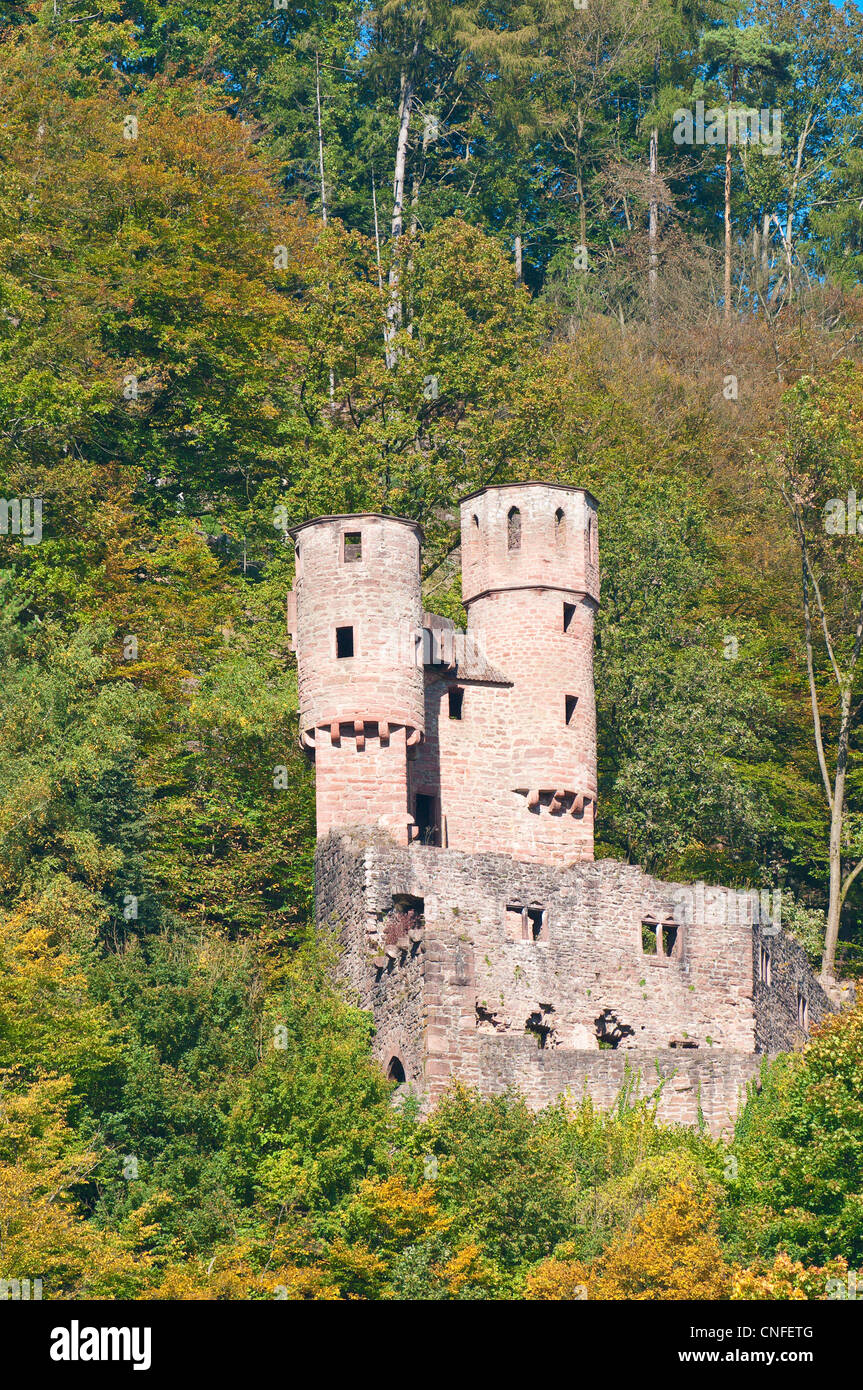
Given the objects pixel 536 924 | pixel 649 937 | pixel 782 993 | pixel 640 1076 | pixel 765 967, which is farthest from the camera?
pixel 649 937

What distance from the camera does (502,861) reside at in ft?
147

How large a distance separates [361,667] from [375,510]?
1150 cm

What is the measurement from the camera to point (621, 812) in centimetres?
5312

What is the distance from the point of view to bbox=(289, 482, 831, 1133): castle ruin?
4238 centimetres

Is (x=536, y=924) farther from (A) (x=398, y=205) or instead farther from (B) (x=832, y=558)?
(A) (x=398, y=205)

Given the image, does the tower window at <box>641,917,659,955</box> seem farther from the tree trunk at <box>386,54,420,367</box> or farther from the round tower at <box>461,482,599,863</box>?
the tree trunk at <box>386,54,420,367</box>

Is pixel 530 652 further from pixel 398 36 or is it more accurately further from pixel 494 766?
pixel 398 36

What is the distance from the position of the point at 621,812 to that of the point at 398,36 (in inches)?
1412

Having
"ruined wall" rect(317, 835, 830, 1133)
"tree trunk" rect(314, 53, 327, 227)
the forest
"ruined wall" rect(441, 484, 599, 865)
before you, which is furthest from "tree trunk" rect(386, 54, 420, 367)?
"ruined wall" rect(317, 835, 830, 1133)

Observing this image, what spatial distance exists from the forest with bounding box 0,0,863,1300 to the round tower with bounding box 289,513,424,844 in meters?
3.46

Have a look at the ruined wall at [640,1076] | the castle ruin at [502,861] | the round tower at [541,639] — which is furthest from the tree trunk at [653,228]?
the ruined wall at [640,1076]

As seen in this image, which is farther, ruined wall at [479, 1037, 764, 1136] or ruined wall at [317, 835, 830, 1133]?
ruined wall at [479, 1037, 764, 1136]

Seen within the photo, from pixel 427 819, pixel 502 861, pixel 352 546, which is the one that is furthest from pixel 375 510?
pixel 502 861
